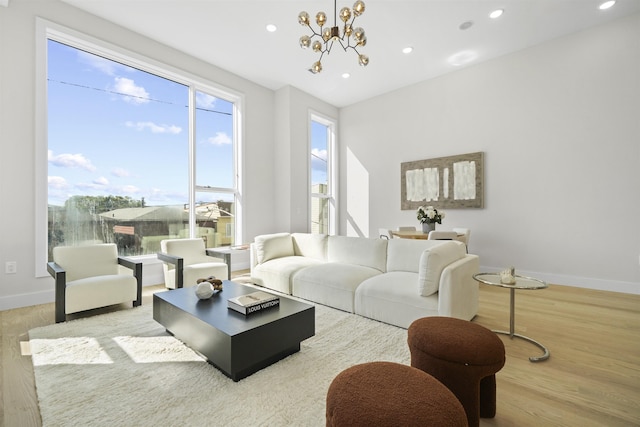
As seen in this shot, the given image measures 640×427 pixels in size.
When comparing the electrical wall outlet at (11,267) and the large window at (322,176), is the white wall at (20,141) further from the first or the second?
the large window at (322,176)

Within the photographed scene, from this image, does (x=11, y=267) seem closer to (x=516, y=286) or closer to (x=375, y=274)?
(x=375, y=274)

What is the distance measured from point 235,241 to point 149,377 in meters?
3.57

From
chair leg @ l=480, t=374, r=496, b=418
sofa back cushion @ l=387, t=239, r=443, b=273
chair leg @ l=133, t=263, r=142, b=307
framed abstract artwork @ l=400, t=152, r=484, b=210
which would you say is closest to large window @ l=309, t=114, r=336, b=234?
framed abstract artwork @ l=400, t=152, r=484, b=210

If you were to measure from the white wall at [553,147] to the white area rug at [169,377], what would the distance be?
128 inches

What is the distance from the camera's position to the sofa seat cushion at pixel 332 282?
9.87 ft

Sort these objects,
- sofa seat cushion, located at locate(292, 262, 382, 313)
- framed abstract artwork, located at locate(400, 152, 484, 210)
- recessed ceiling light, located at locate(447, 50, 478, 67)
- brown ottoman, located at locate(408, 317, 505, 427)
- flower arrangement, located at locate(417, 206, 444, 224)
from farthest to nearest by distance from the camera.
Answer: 1. framed abstract artwork, located at locate(400, 152, 484, 210)
2. recessed ceiling light, located at locate(447, 50, 478, 67)
3. flower arrangement, located at locate(417, 206, 444, 224)
4. sofa seat cushion, located at locate(292, 262, 382, 313)
5. brown ottoman, located at locate(408, 317, 505, 427)

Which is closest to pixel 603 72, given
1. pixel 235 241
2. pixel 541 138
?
pixel 541 138

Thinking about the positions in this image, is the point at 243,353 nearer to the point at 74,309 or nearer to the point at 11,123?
the point at 74,309

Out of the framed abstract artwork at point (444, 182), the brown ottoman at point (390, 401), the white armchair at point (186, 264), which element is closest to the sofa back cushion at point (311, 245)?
the white armchair at point (186, 264)

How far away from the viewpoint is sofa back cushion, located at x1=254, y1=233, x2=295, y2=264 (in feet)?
13.3

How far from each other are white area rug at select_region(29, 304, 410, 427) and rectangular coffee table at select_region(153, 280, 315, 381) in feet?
0.33

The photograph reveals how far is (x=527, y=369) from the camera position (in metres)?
1.95

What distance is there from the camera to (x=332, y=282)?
10.2 feet

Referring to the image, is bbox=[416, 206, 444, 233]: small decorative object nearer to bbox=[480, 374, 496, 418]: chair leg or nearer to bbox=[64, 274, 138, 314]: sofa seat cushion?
bbox=[480, 374, 496, 418]: chair leg
